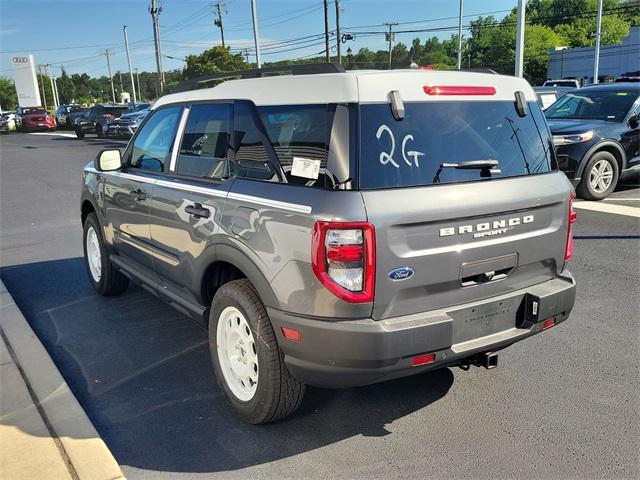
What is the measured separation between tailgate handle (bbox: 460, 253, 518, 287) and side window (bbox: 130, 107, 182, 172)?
7.62ft

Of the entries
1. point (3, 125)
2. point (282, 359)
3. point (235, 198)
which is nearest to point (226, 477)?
point (282, 359)

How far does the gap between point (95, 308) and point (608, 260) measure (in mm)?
5257

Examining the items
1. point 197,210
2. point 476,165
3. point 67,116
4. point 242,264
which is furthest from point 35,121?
point 476,165

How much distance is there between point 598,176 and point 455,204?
766 cm

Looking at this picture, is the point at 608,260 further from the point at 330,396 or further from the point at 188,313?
the point at 188,313

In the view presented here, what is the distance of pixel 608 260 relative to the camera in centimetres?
621

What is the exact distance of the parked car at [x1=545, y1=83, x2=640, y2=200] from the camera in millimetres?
9172

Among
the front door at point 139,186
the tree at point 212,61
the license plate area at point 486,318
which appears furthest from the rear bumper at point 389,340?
the tree at point 212,61

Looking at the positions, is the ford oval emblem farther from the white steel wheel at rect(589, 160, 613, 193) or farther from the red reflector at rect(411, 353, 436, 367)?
the white steel wheel at rect(589, 160, 613, 193)

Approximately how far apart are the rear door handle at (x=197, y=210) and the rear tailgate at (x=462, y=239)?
3.93 ft

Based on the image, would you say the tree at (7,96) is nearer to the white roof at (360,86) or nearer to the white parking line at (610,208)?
the white parking line at (610,208)

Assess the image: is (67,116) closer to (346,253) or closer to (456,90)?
(456,90)

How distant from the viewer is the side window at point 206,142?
352 cm

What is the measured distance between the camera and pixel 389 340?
105 inches
